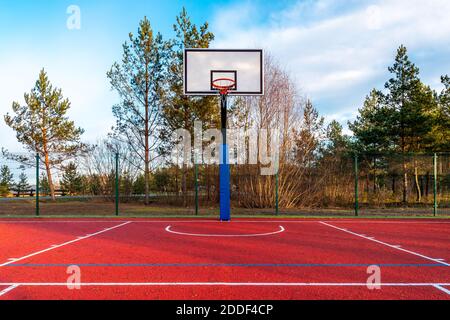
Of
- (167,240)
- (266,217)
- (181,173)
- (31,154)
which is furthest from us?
(31,154)

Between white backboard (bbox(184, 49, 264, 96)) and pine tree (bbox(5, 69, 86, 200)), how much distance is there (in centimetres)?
1590

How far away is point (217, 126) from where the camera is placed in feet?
61.8

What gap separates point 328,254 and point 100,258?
4.09m

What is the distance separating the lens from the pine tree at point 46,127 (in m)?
23.9

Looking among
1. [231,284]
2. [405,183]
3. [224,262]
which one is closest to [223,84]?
[224,262]

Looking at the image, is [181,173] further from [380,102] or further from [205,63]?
[380,102]

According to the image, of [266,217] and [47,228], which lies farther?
[266,217]

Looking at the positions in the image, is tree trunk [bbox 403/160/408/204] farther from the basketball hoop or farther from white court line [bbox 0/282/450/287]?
white court line [bbox 0/282/450/287]

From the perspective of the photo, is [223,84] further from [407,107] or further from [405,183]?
[407,107]

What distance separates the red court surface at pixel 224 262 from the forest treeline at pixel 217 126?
22.1ft

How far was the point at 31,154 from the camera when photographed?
24.0 m

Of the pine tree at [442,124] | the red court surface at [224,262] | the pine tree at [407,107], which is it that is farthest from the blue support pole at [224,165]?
the pine tree at [442,124]

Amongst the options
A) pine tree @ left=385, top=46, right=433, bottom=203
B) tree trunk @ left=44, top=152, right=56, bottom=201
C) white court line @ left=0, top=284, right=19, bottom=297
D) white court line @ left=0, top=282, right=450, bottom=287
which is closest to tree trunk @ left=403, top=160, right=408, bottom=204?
pine tree @ left=385, top=46, right=433, bottom=203
